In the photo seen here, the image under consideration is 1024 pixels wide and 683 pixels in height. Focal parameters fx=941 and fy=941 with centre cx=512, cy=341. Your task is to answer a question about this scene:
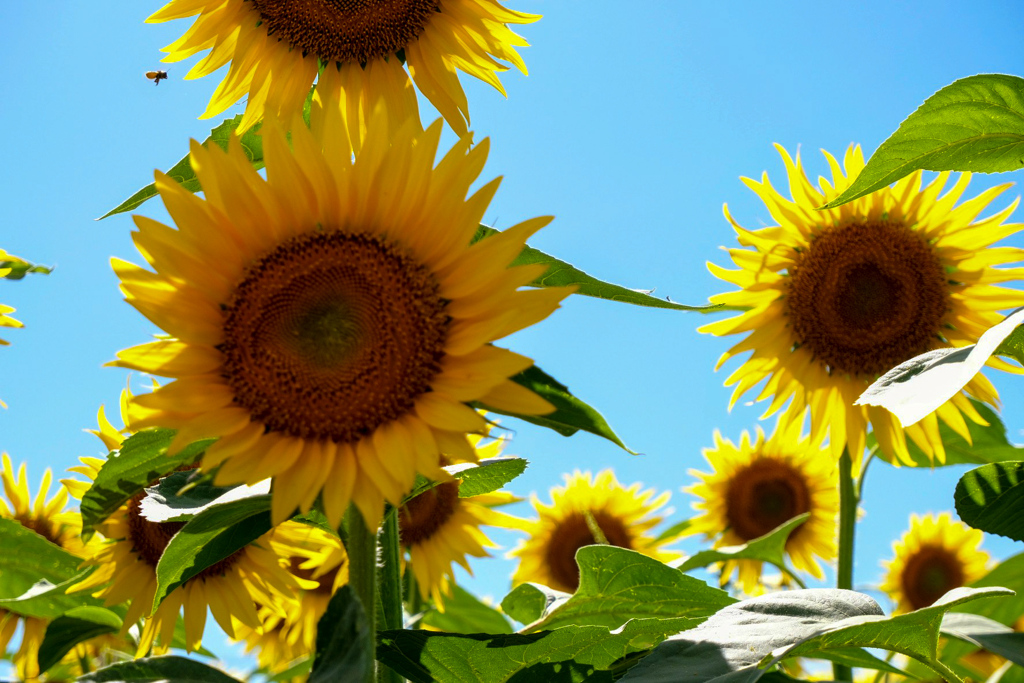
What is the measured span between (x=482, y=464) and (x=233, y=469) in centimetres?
46

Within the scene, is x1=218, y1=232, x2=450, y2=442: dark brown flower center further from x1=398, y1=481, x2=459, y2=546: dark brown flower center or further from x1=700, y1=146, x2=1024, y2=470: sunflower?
x1=700, y1=146, x2=1024, y2=470: sunflower

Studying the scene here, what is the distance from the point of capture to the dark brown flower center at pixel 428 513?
3428mm

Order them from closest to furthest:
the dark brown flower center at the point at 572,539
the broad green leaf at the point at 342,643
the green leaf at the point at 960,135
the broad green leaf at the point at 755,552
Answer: the broad green leaf at the point at 342,643 < the green leaf at the point at 960,135 < the broad green leaf at the point at 755,552 < the dark brown flower center at the point at 572,539

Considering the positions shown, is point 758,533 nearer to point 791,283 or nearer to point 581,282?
point 791,283

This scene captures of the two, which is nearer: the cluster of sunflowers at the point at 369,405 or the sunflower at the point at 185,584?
the cluster of sunflowers at the point at 369,405

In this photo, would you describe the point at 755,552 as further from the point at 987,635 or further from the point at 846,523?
the point at 987,635


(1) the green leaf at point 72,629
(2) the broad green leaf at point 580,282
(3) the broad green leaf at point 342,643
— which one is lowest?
(3) the broad green leaf at point 342,643

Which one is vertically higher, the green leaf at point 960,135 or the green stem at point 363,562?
the green leaf at point 960,135

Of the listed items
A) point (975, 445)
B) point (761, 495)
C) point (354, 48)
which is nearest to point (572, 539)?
point (761, 495)

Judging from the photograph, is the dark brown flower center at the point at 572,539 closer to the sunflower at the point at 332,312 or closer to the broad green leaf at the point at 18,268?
the broad green leaf at the point at 18,268

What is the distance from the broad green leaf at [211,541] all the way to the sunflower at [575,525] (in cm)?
329

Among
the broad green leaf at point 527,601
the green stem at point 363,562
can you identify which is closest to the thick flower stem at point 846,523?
the broad green leaf at point 527,601

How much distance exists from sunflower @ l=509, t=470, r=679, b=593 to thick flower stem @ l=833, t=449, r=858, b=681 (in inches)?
63.8

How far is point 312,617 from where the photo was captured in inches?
136
